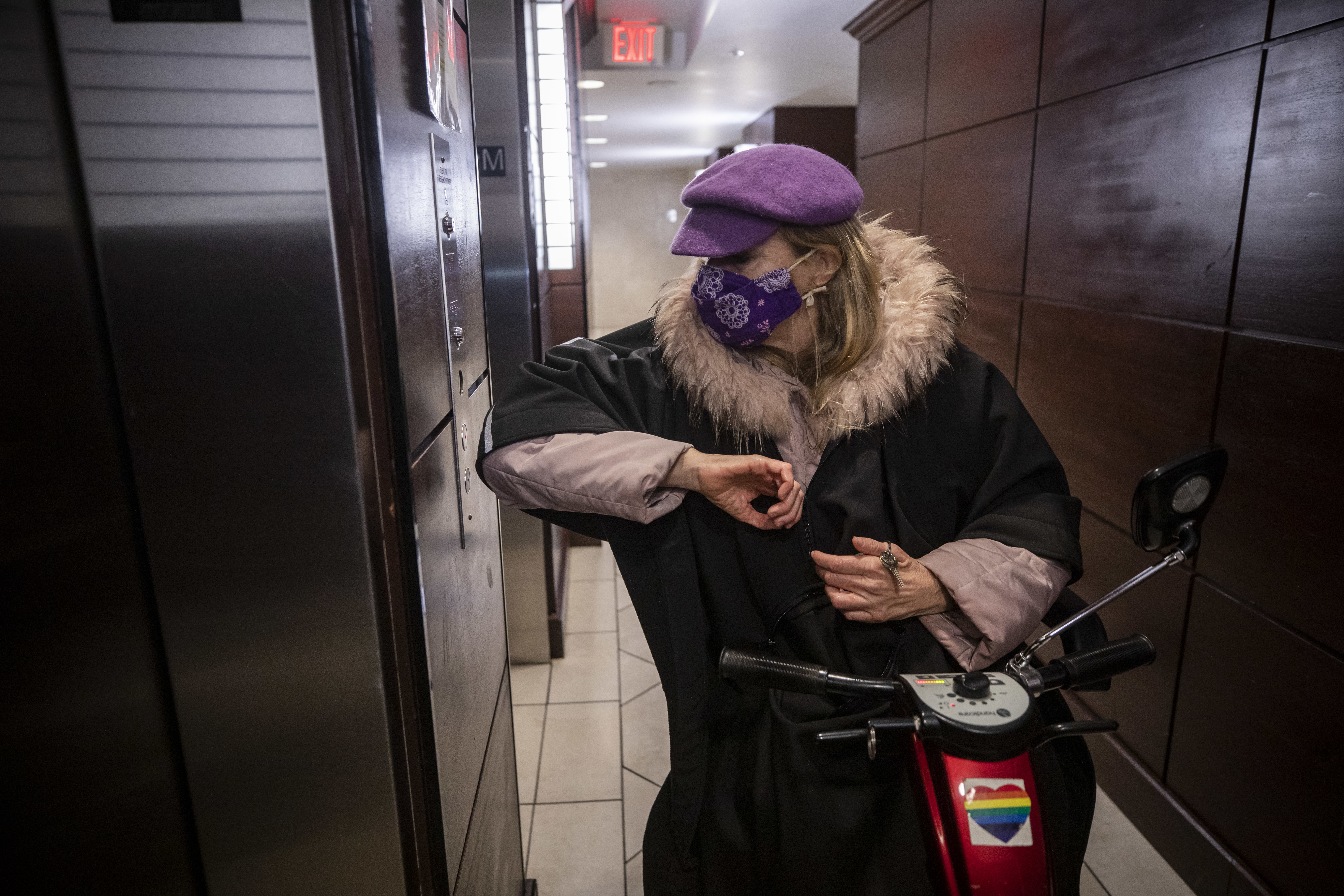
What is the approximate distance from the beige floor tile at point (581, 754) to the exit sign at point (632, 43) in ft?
13.6

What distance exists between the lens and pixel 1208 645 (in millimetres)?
1981

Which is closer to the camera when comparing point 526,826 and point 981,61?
point 526,826

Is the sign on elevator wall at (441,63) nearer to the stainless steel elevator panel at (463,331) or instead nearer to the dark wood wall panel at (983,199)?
the stainless steel elevator panel at (463,331)

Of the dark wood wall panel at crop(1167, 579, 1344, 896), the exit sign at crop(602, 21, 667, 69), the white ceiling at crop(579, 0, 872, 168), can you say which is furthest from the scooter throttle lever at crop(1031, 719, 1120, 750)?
the exit sign at crop(602, 21, 667, 69)

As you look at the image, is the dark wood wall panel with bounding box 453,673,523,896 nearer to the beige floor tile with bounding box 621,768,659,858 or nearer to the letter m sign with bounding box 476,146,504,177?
the beige floor tile with bounding box 621,768,659,858

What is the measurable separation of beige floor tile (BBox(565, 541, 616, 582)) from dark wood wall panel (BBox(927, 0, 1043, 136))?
249 centimetres

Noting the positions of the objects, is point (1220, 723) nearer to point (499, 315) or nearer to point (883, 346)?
point (883, 346)

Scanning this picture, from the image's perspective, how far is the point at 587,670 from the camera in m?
3.19

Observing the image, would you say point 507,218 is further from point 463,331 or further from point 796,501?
point 796,501

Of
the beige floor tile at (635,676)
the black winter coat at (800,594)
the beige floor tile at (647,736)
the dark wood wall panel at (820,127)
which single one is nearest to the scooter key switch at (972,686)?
the black winter coat at (800,594)

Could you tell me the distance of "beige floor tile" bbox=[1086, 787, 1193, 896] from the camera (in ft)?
6.83

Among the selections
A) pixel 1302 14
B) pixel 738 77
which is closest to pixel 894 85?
pixel 1302 14

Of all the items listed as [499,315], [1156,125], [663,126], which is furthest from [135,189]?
[663,126]

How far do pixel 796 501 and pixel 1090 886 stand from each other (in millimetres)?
1625
